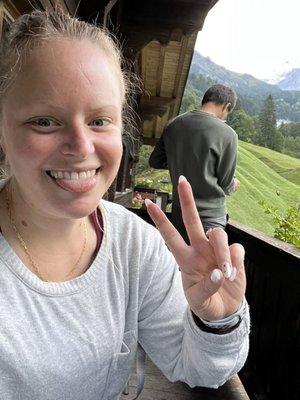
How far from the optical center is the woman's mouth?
3.19ft

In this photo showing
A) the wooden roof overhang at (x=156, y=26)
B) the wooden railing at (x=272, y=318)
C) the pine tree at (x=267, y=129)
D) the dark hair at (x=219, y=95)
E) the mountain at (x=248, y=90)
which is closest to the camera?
the wooden railing at (x=272, y=318)

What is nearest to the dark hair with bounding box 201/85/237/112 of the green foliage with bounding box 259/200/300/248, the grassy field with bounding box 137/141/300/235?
the green foliage with bounding box 259/200/300/248

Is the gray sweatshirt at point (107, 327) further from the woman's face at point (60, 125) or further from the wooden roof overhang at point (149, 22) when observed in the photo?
the wooden roof overhang at point (149, 22)

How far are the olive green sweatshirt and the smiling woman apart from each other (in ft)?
5.57

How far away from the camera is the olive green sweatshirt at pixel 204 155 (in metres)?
2.80

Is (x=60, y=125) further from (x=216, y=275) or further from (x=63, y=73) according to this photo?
(x=216, y=275)

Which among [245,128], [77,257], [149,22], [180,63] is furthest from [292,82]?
[77,257]

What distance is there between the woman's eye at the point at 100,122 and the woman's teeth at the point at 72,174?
0.11 meters

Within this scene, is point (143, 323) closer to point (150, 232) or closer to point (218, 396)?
point (150, 232)

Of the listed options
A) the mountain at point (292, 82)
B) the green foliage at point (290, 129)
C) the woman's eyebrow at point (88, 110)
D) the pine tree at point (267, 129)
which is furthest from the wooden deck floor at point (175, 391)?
the mountain at point (292, 82)

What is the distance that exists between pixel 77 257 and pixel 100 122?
0.37 metres

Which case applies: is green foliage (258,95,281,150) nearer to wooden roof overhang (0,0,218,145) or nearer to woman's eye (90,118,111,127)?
wooden roof overhang (0,0,218,145)

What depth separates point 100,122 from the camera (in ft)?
3.36

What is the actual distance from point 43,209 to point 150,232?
13.7 inches
